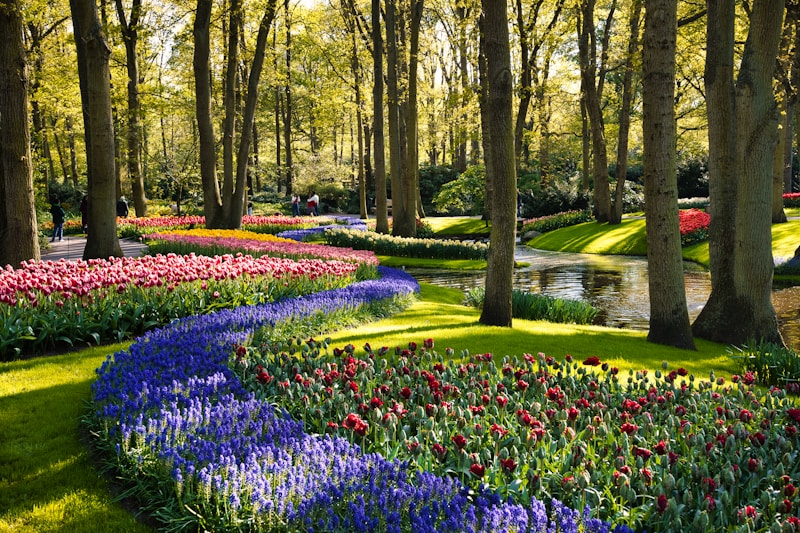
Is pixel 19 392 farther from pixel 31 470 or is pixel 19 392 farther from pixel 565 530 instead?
pixel 565 530

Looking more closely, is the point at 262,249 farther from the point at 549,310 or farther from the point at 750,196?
the point at 750,196

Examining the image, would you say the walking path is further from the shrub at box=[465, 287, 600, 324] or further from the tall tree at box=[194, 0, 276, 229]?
the shrub at box=[465, 287, 600, 324]

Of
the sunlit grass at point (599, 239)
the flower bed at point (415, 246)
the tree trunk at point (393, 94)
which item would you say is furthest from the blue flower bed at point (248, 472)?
the sunlit grass at point (599, 239)

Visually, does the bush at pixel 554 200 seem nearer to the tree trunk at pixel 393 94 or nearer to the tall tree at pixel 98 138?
the tree trunk at pixel 393 94

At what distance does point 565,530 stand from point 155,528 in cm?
245

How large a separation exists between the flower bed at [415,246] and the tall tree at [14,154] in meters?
12.9

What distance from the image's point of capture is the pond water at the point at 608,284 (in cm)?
1251

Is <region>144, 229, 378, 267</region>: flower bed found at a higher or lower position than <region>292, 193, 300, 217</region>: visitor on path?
lower

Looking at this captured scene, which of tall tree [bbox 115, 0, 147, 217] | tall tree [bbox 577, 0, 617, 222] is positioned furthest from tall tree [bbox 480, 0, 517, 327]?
tall tree [bbox 577, 0, 617, 222]

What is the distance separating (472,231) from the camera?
32.7 m

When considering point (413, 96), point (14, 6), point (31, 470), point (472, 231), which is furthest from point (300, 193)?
point (31, 470)

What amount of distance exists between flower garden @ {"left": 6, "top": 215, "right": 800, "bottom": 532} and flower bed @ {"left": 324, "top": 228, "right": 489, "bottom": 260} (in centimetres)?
1434

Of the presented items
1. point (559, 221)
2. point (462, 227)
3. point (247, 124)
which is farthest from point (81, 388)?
point (559, 221)

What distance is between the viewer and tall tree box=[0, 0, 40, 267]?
34.0 feet
